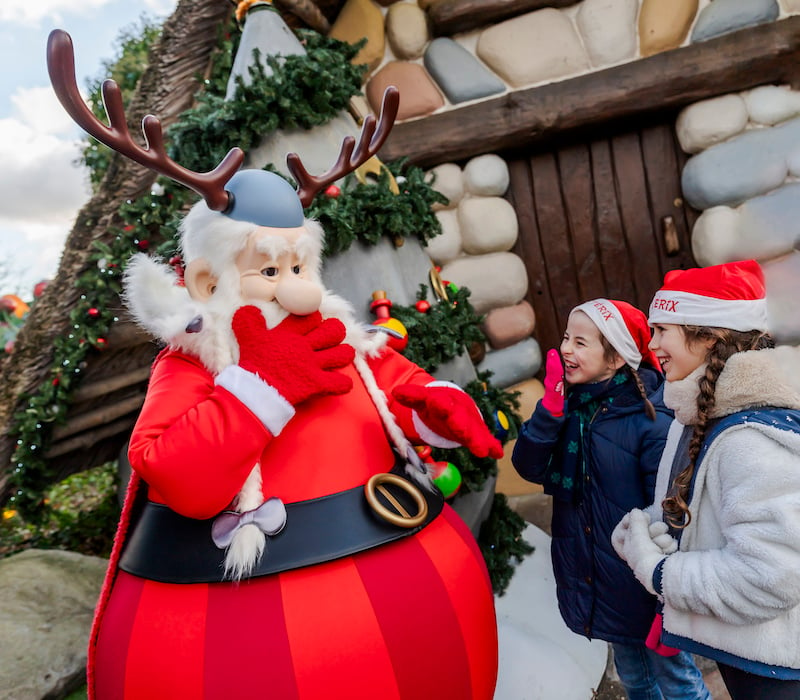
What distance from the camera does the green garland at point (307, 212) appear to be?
188cm

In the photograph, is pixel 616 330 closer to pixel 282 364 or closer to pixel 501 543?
pixel 282 364

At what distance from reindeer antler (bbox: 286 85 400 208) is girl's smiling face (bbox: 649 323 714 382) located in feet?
2.80

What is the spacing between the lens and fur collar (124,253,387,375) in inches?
49.3

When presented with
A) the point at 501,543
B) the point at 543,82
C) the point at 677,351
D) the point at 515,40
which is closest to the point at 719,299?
the point at 677,351

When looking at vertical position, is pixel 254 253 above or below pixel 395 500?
above

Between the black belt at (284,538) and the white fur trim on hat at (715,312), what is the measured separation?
699mm

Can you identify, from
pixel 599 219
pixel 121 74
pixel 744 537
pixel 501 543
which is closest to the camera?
pixel 744 537

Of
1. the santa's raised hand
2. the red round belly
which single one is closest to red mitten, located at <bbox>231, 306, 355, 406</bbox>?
the santa's raised hand

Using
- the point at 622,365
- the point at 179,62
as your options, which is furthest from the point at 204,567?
the point at 179,62

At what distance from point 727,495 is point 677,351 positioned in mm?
313

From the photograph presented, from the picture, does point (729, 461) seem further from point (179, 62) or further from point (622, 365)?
point (179, 62)

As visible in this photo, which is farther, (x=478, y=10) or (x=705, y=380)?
(x=478, y=10)

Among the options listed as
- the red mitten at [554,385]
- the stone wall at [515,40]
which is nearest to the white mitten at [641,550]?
the red mitten at [554,385]

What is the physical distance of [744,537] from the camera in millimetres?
981
